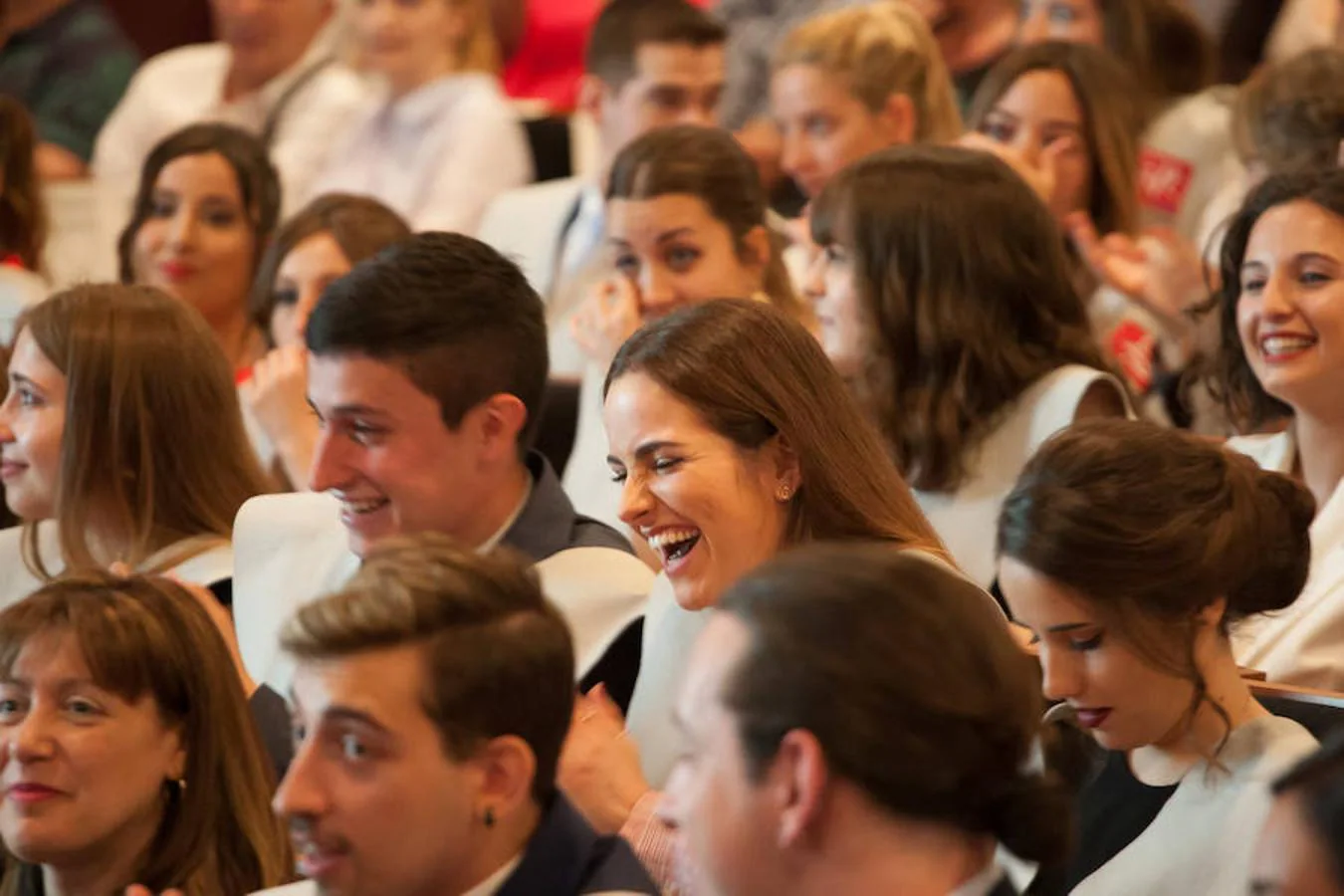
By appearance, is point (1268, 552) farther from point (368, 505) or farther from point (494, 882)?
point (368, 505)

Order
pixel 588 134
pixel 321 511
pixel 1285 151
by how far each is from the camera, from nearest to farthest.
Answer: pixel 321 511
pixel 1285 151
pixel 588 134

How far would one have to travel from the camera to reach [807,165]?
15.3ft

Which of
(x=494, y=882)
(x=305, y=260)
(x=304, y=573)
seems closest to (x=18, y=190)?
(x=305, y=260)

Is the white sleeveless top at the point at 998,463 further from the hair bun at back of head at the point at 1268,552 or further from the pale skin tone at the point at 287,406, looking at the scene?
the pale skin tone at the point at 287,406

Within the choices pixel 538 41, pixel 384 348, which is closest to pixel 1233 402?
pixel 384 348

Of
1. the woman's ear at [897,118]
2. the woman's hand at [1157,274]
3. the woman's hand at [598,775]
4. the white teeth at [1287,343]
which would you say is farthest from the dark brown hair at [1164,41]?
the woman's hand at [598,775]

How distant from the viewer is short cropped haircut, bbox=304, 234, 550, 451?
2.94 metres

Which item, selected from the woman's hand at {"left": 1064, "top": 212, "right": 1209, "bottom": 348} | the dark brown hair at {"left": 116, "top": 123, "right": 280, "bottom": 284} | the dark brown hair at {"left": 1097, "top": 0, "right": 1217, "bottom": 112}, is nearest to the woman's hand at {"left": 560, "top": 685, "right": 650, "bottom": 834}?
the woman's hand at {"left": 1064, "top": 212, "right": 1209, "bottom": 348}

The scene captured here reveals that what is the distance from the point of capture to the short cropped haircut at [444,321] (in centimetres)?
294

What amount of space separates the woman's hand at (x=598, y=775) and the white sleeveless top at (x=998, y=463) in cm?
88

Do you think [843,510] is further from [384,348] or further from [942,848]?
→ [942,848]

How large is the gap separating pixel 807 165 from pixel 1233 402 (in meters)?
1.33

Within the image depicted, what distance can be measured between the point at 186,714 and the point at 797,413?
76 centimetres

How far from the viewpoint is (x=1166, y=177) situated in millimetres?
4945
